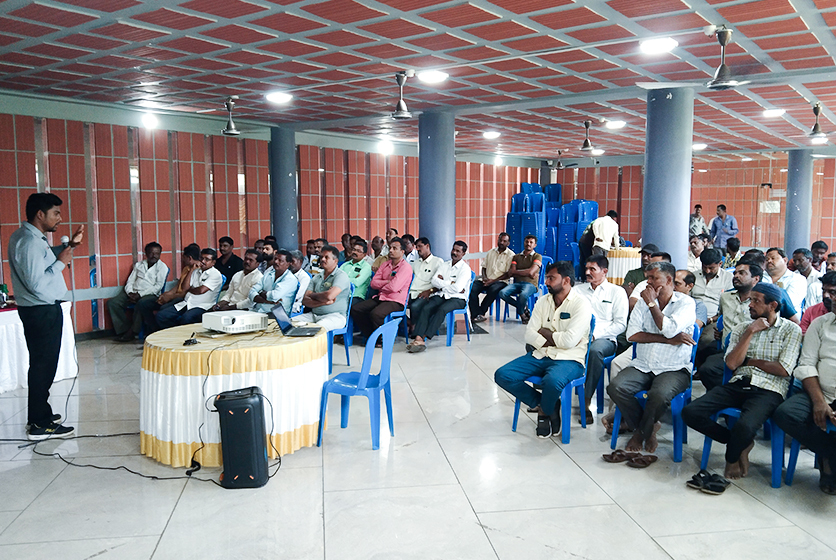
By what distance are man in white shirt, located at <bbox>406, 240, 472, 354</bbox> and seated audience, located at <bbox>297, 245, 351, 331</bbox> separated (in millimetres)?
1398

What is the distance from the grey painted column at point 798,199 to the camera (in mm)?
14719

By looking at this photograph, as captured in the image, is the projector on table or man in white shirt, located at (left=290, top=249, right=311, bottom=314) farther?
man in white shirt, located at (left=290, top=249, right=311, bottom=314)

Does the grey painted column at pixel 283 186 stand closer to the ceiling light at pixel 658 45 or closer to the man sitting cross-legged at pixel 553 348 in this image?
the ceiling light at pixel 658 45

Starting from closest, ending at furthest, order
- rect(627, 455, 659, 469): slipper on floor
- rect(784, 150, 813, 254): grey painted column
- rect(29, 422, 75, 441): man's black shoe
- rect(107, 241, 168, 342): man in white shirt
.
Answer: rect(627, 455, 659, 469): slipper on floor < rect(29, 422, 75, 441): man's black shoe < rect(107, 241, 168, 342): man in white shirt < rect(784, 150, 813, 254): grey painted column

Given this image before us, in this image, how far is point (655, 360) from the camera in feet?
15.1

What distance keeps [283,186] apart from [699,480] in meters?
8.67

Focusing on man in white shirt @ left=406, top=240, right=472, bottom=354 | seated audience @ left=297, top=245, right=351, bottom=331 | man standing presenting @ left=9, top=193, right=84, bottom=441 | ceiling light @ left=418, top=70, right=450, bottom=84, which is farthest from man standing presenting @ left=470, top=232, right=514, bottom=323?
man standing presenting @ left=9, top=193, right=84, bottom=441

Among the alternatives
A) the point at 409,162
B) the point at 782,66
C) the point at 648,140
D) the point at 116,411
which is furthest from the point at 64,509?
the point at 409,162

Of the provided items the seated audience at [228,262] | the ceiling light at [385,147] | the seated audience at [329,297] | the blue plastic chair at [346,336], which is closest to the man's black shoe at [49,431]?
the seated audience at [329,297]

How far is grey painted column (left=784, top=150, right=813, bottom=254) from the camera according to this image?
14719mm

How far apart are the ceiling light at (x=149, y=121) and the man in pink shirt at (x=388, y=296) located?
4.20 meters

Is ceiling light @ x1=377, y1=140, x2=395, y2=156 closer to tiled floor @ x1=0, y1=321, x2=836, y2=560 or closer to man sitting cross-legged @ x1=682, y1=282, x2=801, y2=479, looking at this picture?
tiled floor @ x1=0, y1=321, x2=836, y2=560

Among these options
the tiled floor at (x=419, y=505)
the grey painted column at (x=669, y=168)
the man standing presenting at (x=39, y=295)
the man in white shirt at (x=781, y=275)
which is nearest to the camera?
the tiled floor at (x=419, y=505)

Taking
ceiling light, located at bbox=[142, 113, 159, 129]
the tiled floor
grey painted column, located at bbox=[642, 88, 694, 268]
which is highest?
ceiling light, located at bbox=[142, 113, 159, 129]
